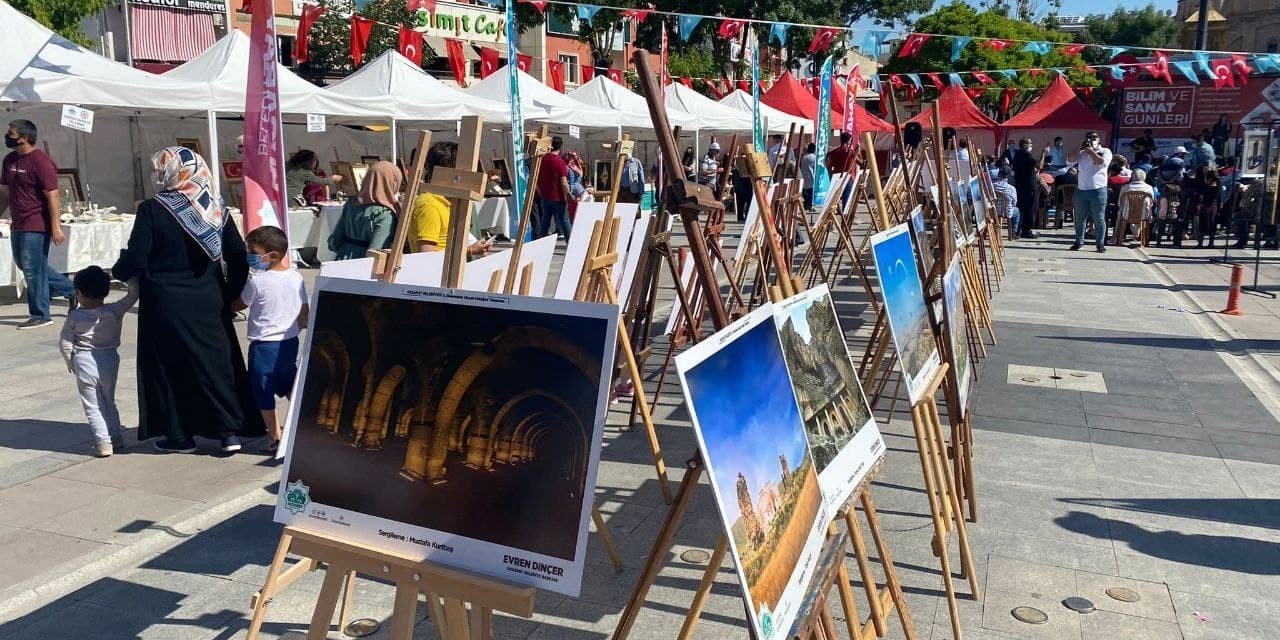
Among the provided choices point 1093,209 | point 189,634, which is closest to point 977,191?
point 1093,209

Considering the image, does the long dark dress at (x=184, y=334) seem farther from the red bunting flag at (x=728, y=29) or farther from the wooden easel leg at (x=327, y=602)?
the red bunting flag at (x=728, y=29)

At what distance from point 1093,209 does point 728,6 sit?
24.3 meters

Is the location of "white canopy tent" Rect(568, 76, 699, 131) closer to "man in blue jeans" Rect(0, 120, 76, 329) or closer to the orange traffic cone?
the orange traffic cone

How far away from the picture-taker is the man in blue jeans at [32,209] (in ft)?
27.5

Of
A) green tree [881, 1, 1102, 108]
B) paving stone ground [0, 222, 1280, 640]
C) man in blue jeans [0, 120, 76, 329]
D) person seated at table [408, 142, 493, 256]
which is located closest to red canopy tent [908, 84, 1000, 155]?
green tree [881, 1, 1102, 108]

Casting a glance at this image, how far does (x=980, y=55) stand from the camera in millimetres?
43469

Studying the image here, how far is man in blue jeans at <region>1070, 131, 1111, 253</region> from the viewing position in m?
15.0

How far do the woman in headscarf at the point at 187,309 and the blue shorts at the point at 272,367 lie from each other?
18cm

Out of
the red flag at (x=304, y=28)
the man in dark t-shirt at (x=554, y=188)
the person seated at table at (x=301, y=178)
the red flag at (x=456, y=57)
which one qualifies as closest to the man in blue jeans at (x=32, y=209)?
the person seated at table at (x=301, y=178)

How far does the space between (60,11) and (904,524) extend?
82.2ft

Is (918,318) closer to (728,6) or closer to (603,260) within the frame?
(603,260)

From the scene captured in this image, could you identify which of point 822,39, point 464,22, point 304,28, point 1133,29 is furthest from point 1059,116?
point 1133,29

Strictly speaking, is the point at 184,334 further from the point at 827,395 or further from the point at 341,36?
the point at 341,36

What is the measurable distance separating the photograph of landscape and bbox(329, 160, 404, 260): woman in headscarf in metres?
3.70
